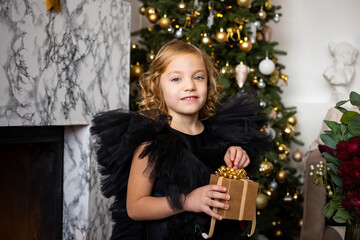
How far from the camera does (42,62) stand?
1.87 m

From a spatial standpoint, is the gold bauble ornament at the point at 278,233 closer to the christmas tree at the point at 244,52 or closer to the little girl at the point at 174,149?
the christmas tree at the point at 244,52

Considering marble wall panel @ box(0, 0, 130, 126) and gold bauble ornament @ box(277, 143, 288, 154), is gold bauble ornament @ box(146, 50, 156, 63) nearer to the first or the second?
marble wall panel @ box(0, 0, 130, 126)

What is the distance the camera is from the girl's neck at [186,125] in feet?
4.97

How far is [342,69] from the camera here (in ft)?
12.1

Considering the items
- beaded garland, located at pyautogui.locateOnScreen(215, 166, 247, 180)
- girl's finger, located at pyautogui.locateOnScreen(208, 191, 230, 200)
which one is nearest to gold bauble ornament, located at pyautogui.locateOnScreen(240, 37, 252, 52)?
beaded garland, located at pyautogui.locateOnScreen(215, 166, 247, 180)

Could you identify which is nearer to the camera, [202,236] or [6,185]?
A: [202,236]

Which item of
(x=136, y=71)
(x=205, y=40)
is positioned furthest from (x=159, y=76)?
(x=136, y=71)

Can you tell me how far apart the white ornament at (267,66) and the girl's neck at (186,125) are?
1.64m

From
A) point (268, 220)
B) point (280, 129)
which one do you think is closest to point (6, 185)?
point (268, 220)

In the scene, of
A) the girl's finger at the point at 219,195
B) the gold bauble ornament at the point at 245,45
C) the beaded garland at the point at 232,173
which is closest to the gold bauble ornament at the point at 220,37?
the gold bauble ornament at the point at 245,45

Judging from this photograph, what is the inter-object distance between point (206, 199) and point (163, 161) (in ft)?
0.68

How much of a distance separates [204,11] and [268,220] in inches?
69.8

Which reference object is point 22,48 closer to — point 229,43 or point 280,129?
point 229,43

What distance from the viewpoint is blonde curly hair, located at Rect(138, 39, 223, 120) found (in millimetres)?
1511
